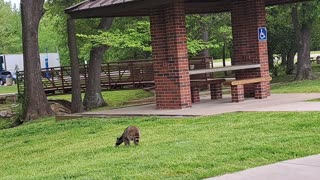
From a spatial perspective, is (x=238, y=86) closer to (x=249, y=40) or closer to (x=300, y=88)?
(x=249, y=40)

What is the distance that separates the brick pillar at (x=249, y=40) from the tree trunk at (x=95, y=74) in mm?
9707

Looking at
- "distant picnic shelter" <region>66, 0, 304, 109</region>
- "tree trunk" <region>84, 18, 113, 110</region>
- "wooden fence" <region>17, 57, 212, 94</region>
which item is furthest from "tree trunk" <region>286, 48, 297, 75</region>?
"distant picnic shelter" <region>66, 0, 304, 109</region>

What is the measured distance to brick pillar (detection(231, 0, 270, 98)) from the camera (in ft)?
52.4

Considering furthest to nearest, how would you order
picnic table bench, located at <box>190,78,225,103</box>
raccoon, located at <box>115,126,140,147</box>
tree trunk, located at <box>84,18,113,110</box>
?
1. tree trunk, located at <box>84,18,113,110</box>
2. picnic table bench, located at <box>190,78,225,103</box>
3. raccoon, located at <box>115,126,140,147</box>

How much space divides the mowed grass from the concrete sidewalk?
0.21 meters

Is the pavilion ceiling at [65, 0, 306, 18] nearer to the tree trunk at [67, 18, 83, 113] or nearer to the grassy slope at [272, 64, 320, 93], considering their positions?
the grassy slope at [272, 64, 320, 93]

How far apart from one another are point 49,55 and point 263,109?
1741 inches

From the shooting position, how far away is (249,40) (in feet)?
53.2

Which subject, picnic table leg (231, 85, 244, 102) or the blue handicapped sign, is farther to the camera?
the blue handicapped sign

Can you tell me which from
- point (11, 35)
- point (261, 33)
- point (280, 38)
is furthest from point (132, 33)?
point (11, 35)

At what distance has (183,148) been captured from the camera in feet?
29.0

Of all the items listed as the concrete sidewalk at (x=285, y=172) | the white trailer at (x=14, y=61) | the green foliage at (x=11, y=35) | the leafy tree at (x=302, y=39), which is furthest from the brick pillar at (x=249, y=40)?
the white trailer at (x=14, y=61)

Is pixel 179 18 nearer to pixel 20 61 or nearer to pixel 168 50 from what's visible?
pixel 168 50

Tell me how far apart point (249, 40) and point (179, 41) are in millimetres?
2748
